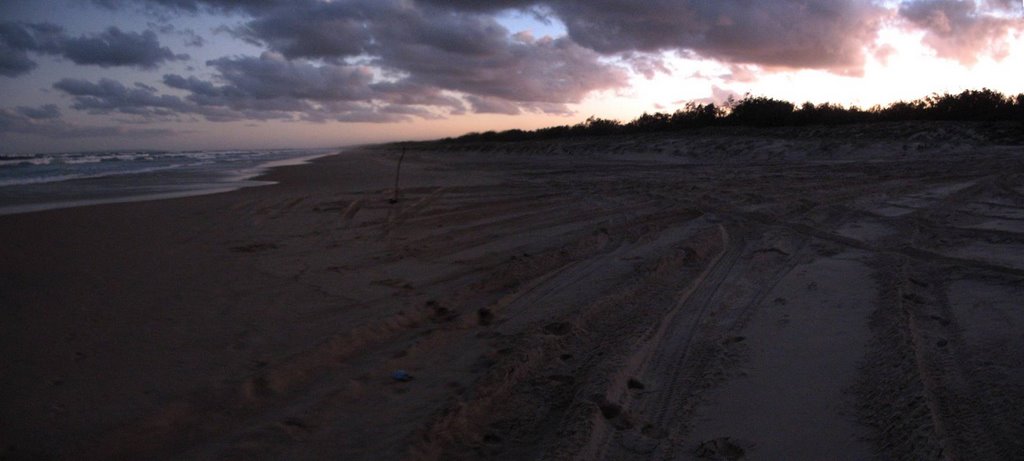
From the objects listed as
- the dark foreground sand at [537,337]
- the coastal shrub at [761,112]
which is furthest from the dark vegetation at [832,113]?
the dark foreground sand at [537,337]

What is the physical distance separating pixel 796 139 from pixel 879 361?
16642 millimetres

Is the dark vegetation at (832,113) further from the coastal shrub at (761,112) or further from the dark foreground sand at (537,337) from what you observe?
the dark foreground sand at (537,337)

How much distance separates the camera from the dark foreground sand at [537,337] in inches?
96.7

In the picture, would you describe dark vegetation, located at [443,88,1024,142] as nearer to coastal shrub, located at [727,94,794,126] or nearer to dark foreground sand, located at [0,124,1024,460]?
coastal shrub, located at [727,94,794,126]

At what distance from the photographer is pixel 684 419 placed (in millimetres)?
2502

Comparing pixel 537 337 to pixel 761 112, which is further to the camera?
pixel 761 112

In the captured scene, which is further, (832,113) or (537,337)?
(832,113)

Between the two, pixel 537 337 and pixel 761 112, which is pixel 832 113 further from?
pixel 537 337

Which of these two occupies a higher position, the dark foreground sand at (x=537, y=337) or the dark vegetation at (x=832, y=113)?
the dark vegetation at (x=832, y=113)

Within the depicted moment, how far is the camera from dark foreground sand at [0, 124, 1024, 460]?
2457 millimetres

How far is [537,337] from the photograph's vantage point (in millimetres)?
3525

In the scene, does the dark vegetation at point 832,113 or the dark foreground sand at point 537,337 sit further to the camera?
the dark vegetation at point 832,113

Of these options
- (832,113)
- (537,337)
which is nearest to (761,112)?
(832,113)

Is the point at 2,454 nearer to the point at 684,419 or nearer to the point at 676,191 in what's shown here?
the point at 684,419
